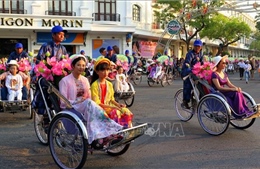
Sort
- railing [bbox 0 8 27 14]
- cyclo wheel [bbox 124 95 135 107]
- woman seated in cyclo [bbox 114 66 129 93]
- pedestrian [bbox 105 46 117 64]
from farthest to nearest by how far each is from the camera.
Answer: railing [bbox 0 8 27 14], pedestrian [bbox 105 46 117 64], cyclo wheel [bbox 124 95 135 107], woman seated in cyclo [bbox 114 66 129 93]

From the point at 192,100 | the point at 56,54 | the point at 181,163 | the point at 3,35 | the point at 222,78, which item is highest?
the point at 3,35

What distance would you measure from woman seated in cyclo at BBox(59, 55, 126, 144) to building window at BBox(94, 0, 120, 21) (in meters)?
25.6

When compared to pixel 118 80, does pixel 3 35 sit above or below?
above

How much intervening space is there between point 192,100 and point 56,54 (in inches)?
134

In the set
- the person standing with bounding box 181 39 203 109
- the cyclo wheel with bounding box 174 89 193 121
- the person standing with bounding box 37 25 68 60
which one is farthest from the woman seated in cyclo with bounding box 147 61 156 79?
the person standing with bounding box 37 25 68 60

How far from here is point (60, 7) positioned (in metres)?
→ 28.4

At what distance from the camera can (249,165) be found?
472 cm

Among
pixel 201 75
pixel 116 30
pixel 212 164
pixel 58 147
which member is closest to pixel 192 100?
pixel 201 75

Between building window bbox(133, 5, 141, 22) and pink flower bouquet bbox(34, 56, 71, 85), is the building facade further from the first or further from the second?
pink flower bouquet bbox(34, 56, 71, 85)

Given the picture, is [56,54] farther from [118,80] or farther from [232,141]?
[118,80]

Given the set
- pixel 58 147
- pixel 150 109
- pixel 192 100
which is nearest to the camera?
pixel 58 147

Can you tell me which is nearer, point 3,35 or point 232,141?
point 232,141

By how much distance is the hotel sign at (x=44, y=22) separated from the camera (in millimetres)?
25391

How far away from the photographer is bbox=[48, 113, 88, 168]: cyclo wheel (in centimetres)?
415
